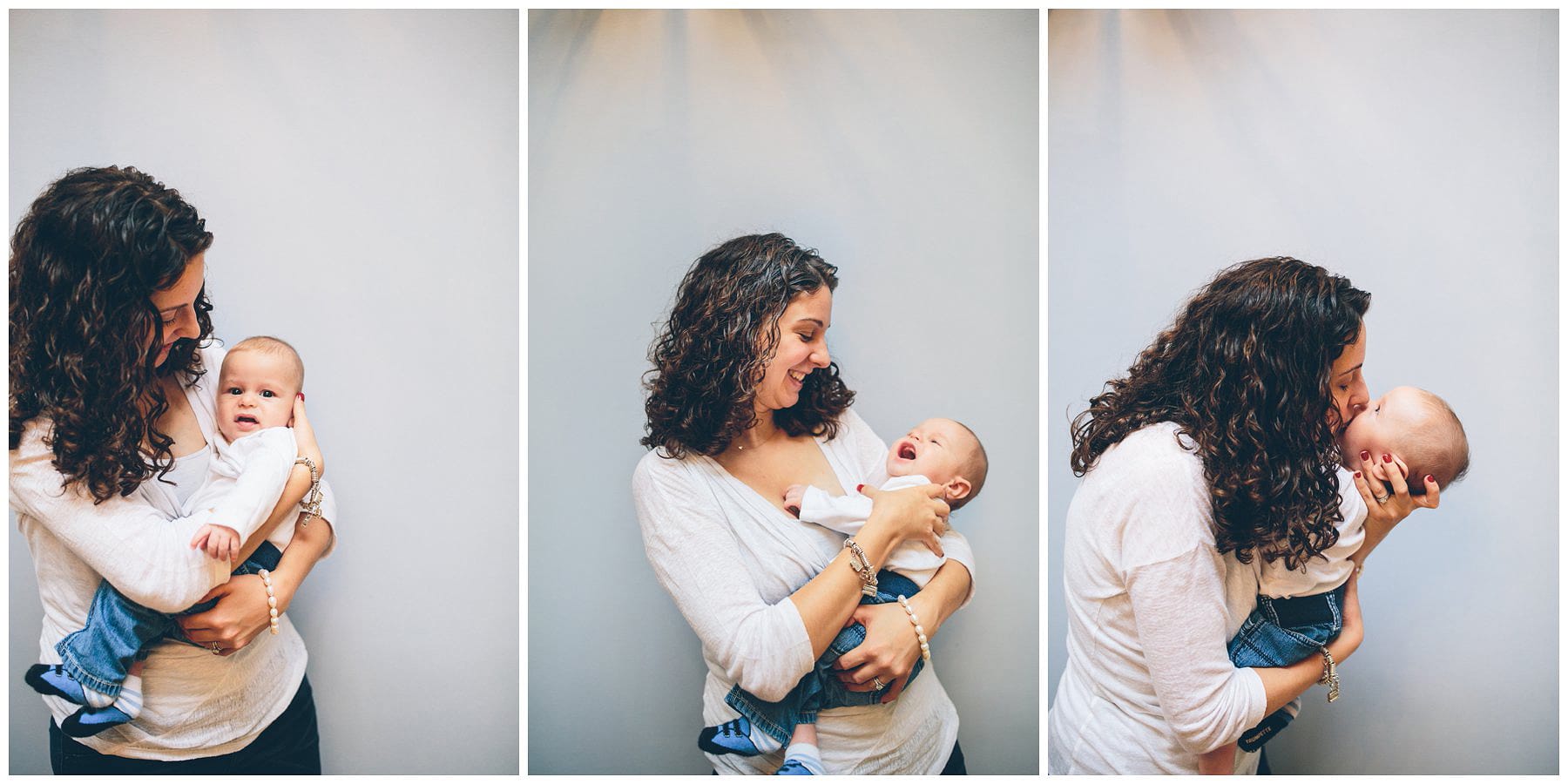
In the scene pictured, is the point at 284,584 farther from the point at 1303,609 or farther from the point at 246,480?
the point at 1303,609

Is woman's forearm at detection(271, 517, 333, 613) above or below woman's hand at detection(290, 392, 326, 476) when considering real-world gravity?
below

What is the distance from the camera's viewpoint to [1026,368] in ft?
7.26

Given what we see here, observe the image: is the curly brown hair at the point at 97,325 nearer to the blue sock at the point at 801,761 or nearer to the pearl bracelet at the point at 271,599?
the pearl bracelet at the point at 271,599

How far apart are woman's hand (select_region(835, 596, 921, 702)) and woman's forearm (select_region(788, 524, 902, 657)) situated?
48 millimetres

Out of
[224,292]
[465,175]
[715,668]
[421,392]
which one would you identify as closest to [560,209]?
[465,175]

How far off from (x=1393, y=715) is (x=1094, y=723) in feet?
2.50

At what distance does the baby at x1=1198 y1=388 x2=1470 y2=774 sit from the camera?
76.0 inches

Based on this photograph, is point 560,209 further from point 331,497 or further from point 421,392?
point 331,497

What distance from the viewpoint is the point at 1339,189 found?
2.23m

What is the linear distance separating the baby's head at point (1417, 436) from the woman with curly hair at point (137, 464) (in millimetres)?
1998

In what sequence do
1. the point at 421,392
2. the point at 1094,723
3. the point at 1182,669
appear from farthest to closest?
the point at 421,392 → the point at 1094,723 → the point at 1182,669

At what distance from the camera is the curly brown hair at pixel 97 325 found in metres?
1.89

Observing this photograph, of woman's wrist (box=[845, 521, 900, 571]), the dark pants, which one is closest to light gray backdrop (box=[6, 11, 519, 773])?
the dark pants

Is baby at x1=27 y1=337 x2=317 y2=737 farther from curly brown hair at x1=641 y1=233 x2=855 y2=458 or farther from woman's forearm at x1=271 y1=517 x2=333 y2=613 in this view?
curly brown hair at x1=641 y1=233 x2=855 y2=458
